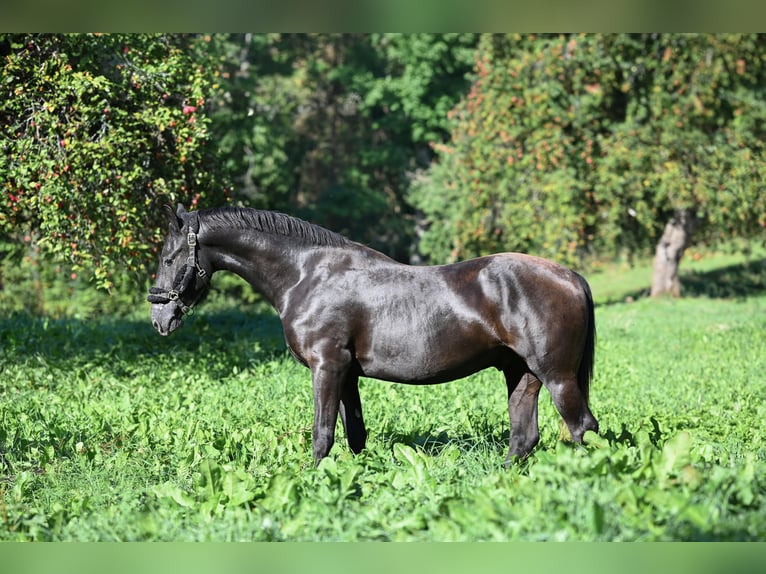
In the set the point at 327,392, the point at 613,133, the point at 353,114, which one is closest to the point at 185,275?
the point at 327,392

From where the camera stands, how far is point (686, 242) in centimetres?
2148

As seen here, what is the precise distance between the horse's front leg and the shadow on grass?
1735 cm

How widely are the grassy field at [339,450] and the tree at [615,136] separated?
6.28 meters

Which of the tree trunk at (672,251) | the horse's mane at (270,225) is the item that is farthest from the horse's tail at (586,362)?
the tree trunk at (672,251)

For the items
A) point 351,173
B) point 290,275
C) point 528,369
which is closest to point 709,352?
point 528,369

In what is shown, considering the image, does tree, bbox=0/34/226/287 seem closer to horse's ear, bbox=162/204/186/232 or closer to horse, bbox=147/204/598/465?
horse's ear, bbox=162/204/186/232

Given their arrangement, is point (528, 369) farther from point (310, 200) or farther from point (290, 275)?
point (310, 200)

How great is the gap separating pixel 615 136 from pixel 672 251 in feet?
12.9

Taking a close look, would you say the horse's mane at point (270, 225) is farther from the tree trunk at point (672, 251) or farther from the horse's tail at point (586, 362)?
the tree trunk at point (672, 251)

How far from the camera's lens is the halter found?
Answer: 6.19m

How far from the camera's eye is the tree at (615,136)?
755 inches

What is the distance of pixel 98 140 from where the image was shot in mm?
10117

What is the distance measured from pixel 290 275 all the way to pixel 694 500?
317 centimetres

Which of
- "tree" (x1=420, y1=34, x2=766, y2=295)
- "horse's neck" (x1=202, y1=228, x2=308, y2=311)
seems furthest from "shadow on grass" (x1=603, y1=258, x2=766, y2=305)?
"horse's neck" (x1=202, y1=228, x2=308, y2=311)
